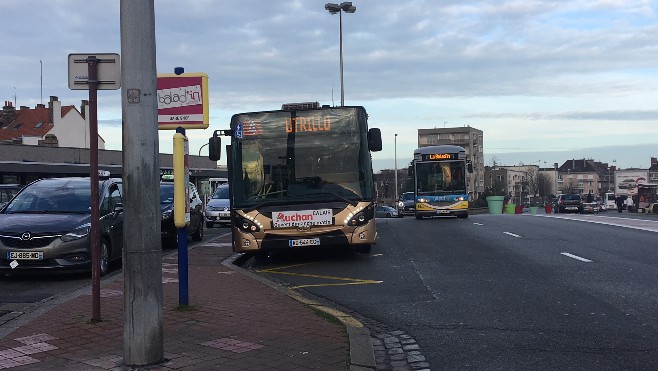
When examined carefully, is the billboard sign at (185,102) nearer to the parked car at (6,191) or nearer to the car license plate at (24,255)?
the car license plate at (24,255)

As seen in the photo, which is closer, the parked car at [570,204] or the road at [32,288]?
the road at [32,288]

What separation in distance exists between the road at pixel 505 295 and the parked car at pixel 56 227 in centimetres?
282

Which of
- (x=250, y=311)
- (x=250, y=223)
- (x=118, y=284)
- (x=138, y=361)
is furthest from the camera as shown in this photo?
(x=250, y=223)

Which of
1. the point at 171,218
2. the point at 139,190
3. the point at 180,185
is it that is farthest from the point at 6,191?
the point at 139,190

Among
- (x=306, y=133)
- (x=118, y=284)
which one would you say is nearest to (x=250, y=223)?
(x=306, y=133)

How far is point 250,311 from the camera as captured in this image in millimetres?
8172

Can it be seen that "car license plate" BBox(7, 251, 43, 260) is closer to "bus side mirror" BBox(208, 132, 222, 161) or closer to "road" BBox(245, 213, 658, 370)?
"bus side mirror" BBox(208, 132, 222, 161)

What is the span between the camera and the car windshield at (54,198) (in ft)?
40.8

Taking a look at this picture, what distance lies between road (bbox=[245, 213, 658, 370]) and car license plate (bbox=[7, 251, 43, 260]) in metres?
3.79

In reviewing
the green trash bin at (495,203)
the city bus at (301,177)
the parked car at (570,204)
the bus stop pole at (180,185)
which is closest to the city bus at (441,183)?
the city bus at (301,177)

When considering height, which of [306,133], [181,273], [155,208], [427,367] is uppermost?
[306,133]

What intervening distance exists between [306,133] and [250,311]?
243 inches

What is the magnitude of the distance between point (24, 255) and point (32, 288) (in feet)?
2.16

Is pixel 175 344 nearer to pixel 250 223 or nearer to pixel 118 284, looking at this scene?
pixel 118 284
